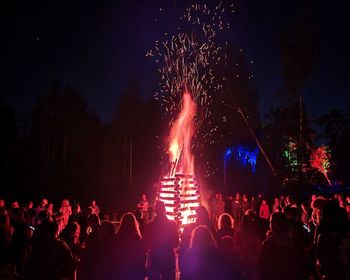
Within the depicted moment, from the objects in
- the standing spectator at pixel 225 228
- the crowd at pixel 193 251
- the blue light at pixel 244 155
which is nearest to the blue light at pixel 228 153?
the blue light at pixel 244 155

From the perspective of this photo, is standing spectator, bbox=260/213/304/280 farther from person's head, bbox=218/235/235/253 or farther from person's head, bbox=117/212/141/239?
person's head, bbox=117/212/141/239

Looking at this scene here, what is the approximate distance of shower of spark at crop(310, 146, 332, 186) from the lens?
28.6m

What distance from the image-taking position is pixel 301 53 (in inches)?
1120

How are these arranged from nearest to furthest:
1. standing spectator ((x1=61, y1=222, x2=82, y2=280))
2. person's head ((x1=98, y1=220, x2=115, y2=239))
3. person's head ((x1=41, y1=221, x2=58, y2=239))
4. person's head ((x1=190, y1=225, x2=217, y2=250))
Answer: person's head ((x1=190, y1=225, x2=217, y2=250)) < person's head ((x1=41, y1=221, x2=58, y2=239)) < person's head ((x1=98, y1=220, x2=115, y2=239)) < standing spectator ((x1=61, y1=222, x2=82, y2=280))

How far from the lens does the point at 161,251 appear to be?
757 centimetres

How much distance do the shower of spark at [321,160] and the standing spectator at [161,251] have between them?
895 inches

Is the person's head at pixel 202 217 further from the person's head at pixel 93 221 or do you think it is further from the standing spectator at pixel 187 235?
the person's head at pixel 93 221

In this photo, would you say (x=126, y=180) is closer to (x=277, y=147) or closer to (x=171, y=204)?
(x=277, y=147)

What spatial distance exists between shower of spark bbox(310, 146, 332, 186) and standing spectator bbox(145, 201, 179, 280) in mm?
22723

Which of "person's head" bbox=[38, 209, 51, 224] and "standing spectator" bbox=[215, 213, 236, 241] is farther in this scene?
"standing spectator" bbox=[215, 213, 236, 241]

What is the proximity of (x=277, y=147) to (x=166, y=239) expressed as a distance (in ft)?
96.5

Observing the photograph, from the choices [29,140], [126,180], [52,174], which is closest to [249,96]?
[126,180]

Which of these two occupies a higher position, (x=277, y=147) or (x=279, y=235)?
(x=277, y=147)

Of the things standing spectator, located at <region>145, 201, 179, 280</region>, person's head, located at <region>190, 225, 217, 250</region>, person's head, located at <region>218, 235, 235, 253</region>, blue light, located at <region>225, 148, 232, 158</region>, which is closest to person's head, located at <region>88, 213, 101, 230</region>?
standing spectator, located at <region>145, 201, 179, 280</region>
